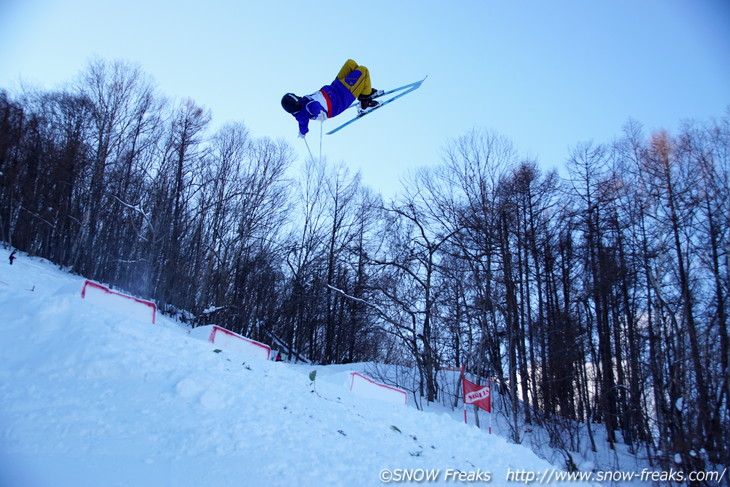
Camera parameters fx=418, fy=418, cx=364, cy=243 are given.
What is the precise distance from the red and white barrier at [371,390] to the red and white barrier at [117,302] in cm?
464

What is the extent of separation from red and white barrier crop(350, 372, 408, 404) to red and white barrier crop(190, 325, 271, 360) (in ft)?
7.36

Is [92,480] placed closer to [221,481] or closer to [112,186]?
[221,481]

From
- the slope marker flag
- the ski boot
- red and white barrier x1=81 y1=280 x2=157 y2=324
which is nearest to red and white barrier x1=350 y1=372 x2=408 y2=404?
the slope marker flag

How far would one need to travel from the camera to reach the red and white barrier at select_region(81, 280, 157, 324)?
7812mm

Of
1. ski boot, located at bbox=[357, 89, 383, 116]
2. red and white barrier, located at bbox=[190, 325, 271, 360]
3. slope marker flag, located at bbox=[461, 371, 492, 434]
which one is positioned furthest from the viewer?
slope marker flag, located at bbox=[461, 371, 492, 434]

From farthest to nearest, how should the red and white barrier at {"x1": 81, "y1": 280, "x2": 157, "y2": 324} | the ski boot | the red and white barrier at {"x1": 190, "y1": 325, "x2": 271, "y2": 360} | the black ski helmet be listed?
the red and white barrier at {"x1": 190, "y1": 325, "x2": 271, "y2": 360}
the red and white barrier at {"x1": 81, "y1": 280, "x2": 157, "y2": 324}
the ski boot
the black ski helmet

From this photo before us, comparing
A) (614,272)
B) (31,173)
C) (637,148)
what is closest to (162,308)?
(31,173)

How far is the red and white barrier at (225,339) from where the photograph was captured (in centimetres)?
922

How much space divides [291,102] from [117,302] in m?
5.42

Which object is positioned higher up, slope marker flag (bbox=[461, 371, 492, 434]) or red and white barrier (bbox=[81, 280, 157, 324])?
red and white barrier (bbox=[81, 280, 157, 324])

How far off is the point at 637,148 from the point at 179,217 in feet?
64.2

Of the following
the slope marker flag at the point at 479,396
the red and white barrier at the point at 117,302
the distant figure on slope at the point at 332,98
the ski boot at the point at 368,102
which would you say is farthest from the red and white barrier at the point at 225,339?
the ski boot at the point at 368,102

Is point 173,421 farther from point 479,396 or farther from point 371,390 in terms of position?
point 479,396

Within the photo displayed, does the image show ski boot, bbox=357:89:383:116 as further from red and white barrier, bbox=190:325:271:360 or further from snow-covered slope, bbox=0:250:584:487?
red and white barrier, bbox=190:325:271:360
